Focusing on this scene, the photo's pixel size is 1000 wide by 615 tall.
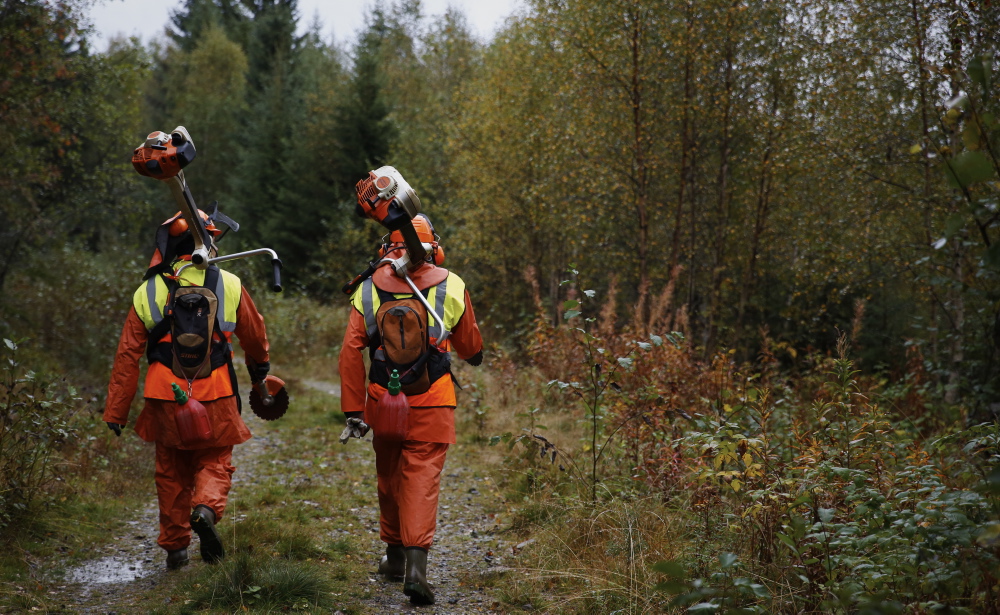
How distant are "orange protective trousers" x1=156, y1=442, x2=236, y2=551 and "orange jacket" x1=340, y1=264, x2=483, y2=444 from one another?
1.00 meters

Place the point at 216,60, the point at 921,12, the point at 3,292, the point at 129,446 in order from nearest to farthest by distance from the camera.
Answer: the point at 129,446, the point at 921,12, the point at 3,292, the point at 216,60

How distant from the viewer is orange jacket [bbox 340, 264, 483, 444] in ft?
14.8

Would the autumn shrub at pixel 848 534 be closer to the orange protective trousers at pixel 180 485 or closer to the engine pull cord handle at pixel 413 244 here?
the engine pull cord handle at pixel 413 244

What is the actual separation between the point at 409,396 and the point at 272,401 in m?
1.44

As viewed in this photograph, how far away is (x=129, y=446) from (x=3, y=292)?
5.81 meters

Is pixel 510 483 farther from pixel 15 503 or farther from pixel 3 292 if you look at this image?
pixel 3 292

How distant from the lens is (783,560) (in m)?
3.70

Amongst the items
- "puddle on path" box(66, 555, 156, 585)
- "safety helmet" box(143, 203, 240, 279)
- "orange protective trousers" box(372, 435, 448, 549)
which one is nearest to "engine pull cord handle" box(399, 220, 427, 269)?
"orange protective trousers" box(372, 435, 448, 549)

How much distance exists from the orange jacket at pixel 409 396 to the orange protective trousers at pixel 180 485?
1.00m

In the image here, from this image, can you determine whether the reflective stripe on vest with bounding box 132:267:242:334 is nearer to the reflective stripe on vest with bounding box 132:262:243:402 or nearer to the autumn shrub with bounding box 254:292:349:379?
the reflective stripe on vest with bounding box 132:262:243:402

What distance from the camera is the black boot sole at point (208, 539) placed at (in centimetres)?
455

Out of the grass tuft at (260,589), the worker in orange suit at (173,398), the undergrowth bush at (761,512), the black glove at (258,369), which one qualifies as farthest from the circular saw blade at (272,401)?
the undergrowth bush at (761,512)

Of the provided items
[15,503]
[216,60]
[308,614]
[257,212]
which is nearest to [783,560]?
[308,614]

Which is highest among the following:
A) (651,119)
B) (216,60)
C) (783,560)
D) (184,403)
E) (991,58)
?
(216,60)
